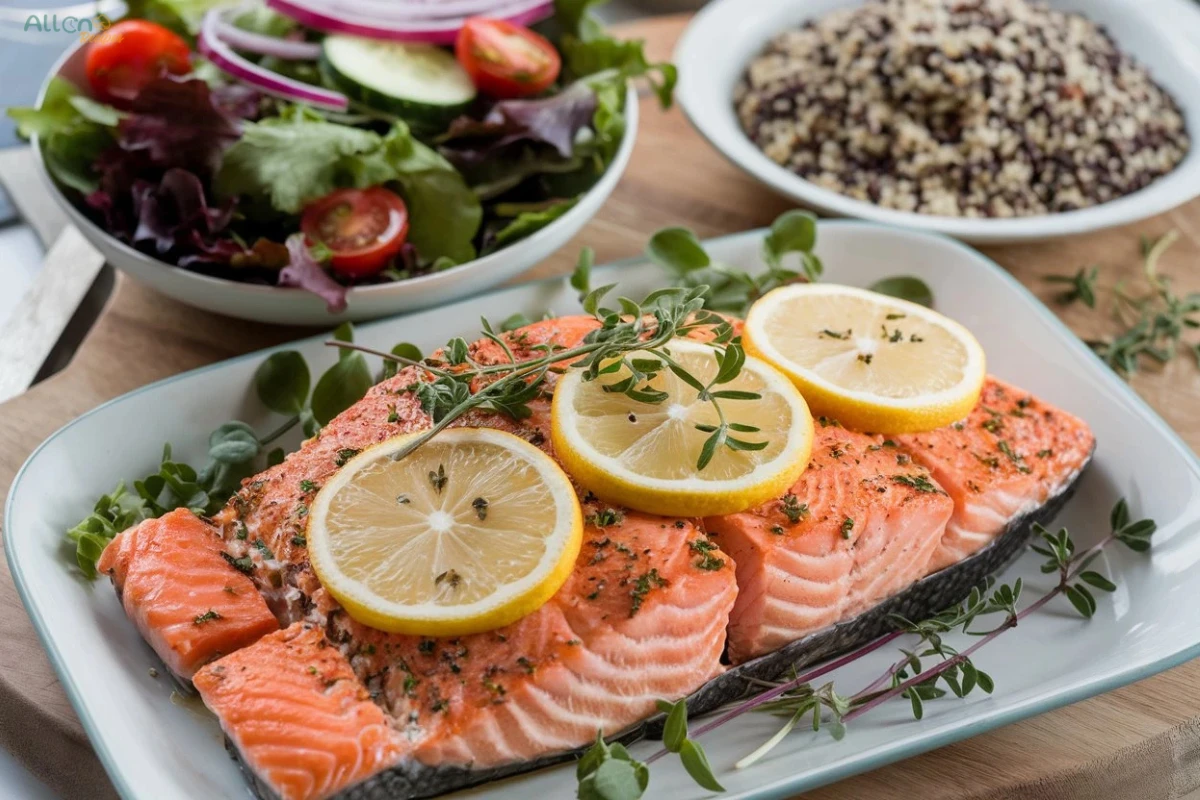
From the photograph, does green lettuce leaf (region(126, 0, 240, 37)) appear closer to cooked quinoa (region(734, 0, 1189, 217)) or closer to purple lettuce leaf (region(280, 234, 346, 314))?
purple lettuce leaf (region(280, 234, 346, 314))

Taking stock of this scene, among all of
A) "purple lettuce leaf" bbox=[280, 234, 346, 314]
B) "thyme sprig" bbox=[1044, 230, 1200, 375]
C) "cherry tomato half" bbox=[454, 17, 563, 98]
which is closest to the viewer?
"purple lettuce leaf" bbox=[280, 234, 346, 314]

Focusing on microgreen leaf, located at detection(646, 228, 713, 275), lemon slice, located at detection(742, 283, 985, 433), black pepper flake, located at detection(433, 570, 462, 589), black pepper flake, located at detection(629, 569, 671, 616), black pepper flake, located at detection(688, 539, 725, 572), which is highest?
black pepper flake, located at detection(433, 570, 462, 589)

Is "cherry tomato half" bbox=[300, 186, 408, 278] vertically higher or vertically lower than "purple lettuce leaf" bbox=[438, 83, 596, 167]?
lower

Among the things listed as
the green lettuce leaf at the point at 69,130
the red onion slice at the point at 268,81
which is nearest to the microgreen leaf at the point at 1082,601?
the red onion slice at the point at 268,81

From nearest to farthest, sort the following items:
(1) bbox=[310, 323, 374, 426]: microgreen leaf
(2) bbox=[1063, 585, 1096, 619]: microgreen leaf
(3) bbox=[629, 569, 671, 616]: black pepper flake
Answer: (3) bbox=[629, 569, 671, 616]: black pepper flake, (2) bbox=[1063, 585, 1096, 619]: microgreen leaf, (1) bbox=[310, 323, 374, 426]: microgreen leaf

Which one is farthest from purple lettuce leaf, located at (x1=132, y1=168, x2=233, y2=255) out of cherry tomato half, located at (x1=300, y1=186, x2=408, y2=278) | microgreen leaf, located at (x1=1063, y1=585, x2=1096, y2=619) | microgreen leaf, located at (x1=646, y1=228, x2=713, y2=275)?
microgreen leaf, located at (x1=1063, y1=585, x2=1096, y2=619)

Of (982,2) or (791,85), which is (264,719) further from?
(982,2)

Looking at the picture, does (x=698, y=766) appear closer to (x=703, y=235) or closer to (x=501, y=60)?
(x=703, y=235)

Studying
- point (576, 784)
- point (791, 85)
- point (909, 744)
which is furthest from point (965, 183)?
point (576, 784)
